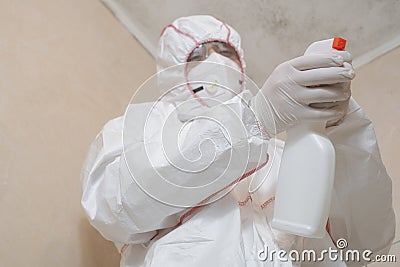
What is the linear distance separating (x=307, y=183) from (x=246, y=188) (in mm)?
183

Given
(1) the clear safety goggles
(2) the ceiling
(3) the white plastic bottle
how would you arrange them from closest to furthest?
(3) the white plastic bottle → (1) the clear safety goggles → (2) the ceiling

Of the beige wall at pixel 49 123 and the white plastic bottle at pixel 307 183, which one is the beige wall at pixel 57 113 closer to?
the beige wall at pixel 49 123

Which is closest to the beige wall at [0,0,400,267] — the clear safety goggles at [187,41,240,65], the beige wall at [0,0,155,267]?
the beige wall at [0,0,155,267]

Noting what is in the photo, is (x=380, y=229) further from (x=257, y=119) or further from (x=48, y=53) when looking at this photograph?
(x=48, y=53)

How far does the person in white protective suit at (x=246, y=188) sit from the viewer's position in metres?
0.75

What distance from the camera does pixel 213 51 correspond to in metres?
1.14

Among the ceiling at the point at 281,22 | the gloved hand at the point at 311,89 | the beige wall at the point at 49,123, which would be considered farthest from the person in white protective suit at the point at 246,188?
the ceiling at the point at 281,22

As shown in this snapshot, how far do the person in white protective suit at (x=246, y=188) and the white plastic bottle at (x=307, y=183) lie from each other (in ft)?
0.12

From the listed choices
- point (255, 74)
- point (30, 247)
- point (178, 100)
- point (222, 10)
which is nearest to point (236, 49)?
point (178, 100)

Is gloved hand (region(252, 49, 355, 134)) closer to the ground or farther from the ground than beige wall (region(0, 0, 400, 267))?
closer to the ground

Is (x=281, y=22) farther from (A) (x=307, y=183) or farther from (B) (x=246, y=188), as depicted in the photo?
(A) (x=307, y=183)

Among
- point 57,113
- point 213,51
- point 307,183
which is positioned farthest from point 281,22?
point 307,183

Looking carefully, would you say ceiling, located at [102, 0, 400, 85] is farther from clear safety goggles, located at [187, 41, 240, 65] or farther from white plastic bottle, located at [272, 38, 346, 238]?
white plastic bottle, located at [272, 38, 346, 238]

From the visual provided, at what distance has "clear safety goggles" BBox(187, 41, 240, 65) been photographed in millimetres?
1143
